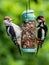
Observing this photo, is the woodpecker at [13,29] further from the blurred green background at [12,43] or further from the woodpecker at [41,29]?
the blurred green background at [12,43]

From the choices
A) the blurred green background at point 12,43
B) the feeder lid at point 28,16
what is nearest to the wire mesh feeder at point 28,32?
the feeder lid at point 28,16

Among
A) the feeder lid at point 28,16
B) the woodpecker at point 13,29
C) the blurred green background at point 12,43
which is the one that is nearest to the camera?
the woodpecker at point 13,29

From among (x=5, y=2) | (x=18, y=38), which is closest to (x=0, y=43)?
(x=5, y=2)

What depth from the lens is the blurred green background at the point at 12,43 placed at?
396cm

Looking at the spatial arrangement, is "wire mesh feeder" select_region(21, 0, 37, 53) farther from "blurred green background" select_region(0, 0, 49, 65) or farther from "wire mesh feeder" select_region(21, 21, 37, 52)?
"blurred green background" select_region(0, 0, 49, 65)

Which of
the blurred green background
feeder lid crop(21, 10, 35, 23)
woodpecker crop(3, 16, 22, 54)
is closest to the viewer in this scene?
woodpecker crop(3, 16, 22, 54)

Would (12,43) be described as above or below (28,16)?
below

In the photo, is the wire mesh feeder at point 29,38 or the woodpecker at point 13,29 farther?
the wire mesh feeder at point 29,38

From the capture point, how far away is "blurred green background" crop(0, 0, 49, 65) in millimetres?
3963

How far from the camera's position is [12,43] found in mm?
4125

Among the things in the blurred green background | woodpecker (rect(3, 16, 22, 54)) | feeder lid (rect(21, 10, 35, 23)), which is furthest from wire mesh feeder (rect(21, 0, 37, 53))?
the blurred green background

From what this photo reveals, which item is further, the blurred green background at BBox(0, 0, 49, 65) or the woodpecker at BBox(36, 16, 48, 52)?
the blurred green background at BBox(0, 0, 49, 65)

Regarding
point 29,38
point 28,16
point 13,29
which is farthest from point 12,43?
point 13,29

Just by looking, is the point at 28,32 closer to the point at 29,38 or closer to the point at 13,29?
A: the point at 29,38
